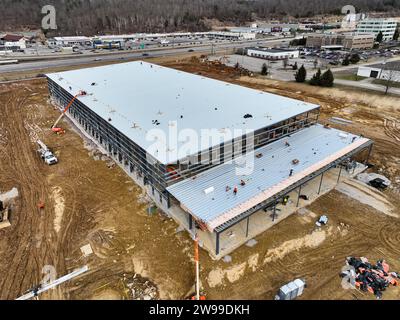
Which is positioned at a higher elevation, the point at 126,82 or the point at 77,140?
the point at 126,82

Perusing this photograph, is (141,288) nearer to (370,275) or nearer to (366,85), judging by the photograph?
(370,275)

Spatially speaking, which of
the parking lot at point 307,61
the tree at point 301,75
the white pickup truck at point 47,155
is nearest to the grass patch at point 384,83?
the parking lot at point 307,61

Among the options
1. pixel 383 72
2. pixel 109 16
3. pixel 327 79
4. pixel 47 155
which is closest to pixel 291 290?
pixel 47 155

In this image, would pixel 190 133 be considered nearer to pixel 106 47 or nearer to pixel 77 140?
pixel 77 140

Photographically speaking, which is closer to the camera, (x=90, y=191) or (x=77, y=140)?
(x=90, y=191)

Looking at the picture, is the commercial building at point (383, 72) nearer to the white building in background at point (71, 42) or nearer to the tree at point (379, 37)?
the tree at point (379, 37)
